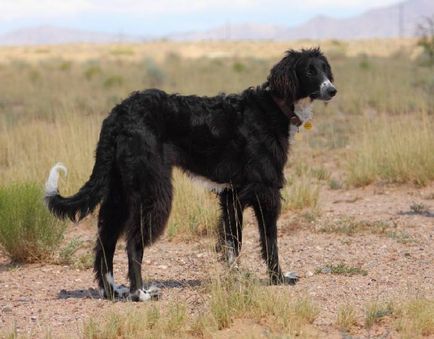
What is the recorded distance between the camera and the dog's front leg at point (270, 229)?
24.2 feet

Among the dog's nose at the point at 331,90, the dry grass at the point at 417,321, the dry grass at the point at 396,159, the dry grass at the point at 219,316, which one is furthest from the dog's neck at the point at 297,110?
the dry grass at the point at 396,159

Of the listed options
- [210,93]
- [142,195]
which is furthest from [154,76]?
[142,195]

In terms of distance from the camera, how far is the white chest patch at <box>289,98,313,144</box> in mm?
7574

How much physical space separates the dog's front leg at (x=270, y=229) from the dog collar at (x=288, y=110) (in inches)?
26.5

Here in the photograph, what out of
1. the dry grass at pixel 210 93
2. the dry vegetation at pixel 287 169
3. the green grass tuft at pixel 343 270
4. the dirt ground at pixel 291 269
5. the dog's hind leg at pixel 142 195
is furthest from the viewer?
the dry grass at pixel 210 93

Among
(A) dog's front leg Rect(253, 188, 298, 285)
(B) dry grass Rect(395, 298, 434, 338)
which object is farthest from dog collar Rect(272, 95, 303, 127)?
(B) dry grass Rect(395, 298, 434, 338)

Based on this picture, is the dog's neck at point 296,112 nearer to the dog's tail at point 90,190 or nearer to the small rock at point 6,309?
the dog's tail at point 90,190

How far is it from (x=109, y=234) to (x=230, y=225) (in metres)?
1.17

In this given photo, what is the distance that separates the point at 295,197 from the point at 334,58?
33.9 metres

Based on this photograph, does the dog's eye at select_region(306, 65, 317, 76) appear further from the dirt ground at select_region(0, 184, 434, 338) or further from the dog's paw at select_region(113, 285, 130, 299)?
the dog's paw at select_region(113, 285, 130, 299)

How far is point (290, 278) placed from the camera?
24.4ft

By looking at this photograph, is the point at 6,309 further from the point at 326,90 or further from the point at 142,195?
the point at 326,90

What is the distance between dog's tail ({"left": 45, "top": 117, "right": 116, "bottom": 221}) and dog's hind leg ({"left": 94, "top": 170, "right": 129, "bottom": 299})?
107mm

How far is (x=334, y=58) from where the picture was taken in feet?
144
